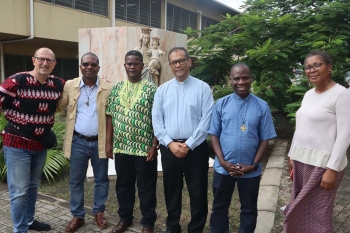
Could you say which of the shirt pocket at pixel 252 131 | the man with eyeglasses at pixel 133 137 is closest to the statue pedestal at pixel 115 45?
the man with eyeglasses at pixel 133 137

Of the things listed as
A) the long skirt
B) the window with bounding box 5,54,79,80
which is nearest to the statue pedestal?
the long skirt

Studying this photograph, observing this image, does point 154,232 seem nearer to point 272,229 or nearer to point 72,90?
point 272,229

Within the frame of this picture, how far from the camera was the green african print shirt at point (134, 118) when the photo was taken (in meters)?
3.19

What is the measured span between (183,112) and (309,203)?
4.12ft

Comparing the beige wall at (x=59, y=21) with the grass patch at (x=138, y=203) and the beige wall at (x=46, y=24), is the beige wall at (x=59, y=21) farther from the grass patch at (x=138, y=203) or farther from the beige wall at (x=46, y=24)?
the grass patch at (x=138, y=203)

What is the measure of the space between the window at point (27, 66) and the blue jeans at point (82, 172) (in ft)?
33.6

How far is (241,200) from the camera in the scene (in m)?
2.89

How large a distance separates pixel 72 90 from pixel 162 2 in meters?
13.8

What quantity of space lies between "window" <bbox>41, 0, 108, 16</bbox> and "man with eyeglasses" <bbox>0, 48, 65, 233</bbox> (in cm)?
978

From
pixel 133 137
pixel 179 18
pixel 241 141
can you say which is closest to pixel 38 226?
pixel 133 137

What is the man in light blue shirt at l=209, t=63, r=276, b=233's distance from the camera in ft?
9.09

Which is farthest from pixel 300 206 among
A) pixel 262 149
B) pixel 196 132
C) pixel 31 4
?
pixel 31 4

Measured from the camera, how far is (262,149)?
110 inches

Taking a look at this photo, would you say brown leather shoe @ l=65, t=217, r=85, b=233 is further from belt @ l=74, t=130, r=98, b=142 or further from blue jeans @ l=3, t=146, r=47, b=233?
belt @ l=74, t=130, r=98, b=142
